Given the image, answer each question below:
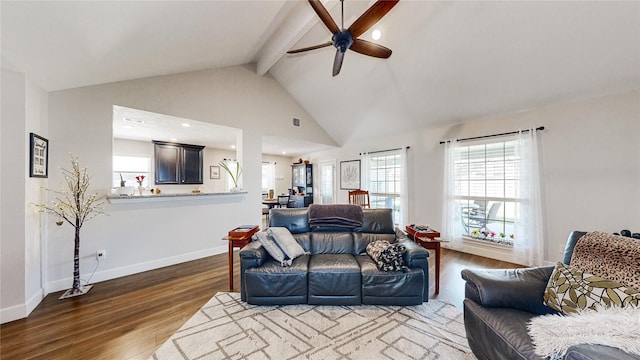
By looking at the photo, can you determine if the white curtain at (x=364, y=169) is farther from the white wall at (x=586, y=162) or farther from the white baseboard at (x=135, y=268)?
the white baseboard at (x=135, y=268)

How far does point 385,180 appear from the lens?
5402 millimetres

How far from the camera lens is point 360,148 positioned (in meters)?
5.87

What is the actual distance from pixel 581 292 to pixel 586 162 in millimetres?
2700

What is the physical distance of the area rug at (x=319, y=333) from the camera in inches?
65.1

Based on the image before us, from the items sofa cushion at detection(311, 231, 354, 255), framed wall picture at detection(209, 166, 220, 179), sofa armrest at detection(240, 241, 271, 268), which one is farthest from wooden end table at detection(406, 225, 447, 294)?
framed wall picture at detection(209, 166, 220, 179)

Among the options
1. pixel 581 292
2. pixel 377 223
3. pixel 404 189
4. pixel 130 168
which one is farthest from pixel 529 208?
pixel 130 168

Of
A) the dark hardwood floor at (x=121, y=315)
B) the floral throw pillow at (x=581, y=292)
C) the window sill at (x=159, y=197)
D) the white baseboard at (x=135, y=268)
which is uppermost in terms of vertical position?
the window sill at (x=159, y=197)

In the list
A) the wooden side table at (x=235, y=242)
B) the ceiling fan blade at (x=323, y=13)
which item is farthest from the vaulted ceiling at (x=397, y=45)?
the wooden side table at (x=235, y=242)

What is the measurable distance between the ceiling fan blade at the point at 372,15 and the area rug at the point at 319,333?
2.68 meters

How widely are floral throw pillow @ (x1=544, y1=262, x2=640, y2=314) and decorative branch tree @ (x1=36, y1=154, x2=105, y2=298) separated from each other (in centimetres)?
429

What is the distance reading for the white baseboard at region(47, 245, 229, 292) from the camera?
8.52 ft

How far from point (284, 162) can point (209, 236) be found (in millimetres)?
5114

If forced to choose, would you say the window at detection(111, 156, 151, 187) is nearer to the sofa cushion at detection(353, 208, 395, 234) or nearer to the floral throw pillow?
the sofa cushion at detection(353, 208, 395, 234)

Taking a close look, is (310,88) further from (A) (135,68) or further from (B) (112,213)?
(B) (112,213)
